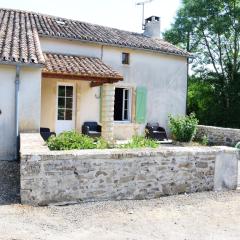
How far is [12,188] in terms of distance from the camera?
7.03m

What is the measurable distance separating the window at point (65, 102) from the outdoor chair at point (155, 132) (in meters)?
3.76

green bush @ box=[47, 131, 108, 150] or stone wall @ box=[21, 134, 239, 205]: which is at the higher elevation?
green bush @ box=[47, 131, 108, 150]

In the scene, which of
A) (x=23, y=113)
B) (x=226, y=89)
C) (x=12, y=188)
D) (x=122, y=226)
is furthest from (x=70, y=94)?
(x=226, y=89)

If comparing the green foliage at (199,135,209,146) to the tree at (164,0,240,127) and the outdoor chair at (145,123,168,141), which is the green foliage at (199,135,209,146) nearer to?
the outdoor chair at (145,123,168,141)

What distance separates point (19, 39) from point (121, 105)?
19.5 ft

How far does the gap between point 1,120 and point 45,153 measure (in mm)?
4081

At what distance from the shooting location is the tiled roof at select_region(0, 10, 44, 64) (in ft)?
31.8

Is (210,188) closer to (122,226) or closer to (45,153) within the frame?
(122,226)

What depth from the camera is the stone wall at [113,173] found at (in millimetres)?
6109

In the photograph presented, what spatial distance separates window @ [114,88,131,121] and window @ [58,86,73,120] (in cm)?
257

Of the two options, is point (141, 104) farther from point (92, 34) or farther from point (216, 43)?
point (216, 43)

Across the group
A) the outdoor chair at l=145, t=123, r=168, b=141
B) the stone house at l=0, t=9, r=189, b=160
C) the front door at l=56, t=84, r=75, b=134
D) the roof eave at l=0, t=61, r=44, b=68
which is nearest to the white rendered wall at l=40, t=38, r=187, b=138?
the stone house at l=0, t=9, r=189, b=160

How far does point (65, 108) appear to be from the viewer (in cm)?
1423

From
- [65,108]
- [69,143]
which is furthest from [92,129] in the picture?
[69,143]
